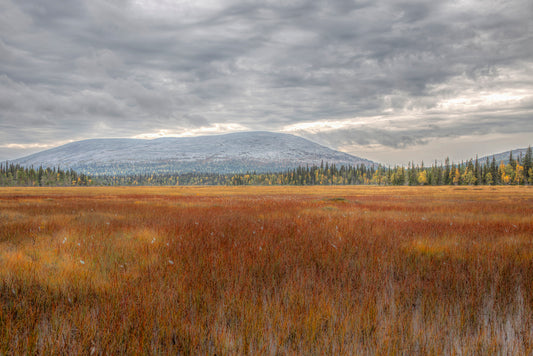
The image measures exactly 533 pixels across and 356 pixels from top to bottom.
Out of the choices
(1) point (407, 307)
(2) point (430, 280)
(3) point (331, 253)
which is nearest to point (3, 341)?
(1) point (407, 307)

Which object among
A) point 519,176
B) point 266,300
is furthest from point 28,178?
point 519,176

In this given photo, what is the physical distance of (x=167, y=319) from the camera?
9.51 ft

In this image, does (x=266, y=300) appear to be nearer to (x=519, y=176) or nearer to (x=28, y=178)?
(x=519, y=176)

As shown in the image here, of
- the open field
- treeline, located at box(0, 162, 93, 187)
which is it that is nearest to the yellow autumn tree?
the open field

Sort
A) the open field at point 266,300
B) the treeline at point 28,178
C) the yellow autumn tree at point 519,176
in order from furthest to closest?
the treeline at point 28,178 < the yellow autumn tree at point 519,176 < the open field at point 266,300

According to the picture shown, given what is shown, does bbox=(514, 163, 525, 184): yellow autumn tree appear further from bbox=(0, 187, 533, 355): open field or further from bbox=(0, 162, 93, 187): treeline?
bbox=(0, 162, 93, 187): treeline

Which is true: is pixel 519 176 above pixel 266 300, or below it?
above

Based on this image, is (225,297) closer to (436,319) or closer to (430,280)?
(436,319)

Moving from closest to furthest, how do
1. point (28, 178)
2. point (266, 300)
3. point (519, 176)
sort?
1. point (266, 300)
2. point (519, 176)
3. point (28, 178)

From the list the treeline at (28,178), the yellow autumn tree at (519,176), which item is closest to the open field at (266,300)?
the yellow autumn tree at (519,176)

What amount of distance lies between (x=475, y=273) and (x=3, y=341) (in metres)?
6.37

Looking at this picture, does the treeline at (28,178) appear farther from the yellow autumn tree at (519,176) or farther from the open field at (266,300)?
the yellow autumn tree at (519,176)

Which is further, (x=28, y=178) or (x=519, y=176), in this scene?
(x=28, y=178)

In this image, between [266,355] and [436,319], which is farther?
[436,319]
